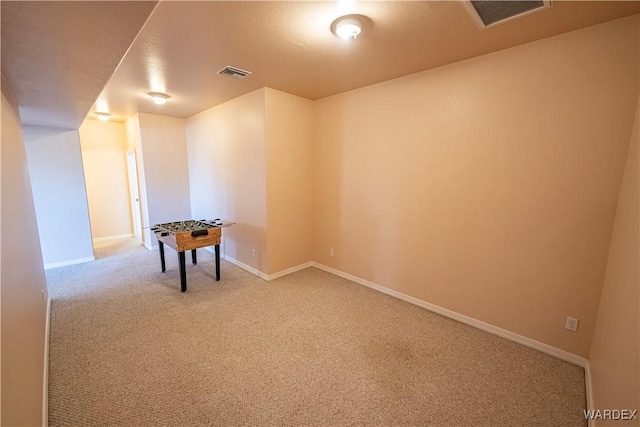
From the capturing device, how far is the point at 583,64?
2.03 metres

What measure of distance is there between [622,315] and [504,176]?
1301mm

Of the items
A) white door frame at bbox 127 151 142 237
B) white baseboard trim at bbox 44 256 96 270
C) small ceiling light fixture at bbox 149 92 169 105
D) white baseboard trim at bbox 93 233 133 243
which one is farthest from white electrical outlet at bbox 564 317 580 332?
white baseboard trim at bbox 93 233 133 243

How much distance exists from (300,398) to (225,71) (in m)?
3.13

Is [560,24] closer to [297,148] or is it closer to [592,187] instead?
[592,187]

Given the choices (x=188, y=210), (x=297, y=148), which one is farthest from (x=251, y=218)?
(x=188, y=210)

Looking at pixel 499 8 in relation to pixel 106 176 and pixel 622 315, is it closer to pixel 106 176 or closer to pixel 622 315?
pixel 622 315

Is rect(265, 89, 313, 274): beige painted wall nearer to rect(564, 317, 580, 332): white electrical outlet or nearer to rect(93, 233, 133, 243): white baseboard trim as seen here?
rect(564, 317, 580, 332): white electrical outlet

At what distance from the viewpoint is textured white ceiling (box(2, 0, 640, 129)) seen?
1.44 m

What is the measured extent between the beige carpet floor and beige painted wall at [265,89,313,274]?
0.80 metres

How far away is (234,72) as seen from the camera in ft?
9.69

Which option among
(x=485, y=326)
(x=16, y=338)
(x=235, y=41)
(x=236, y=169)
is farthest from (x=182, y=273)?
(x=485, y=326)

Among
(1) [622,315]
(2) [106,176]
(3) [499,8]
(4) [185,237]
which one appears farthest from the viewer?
(2) [106,176]

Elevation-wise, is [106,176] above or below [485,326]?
above

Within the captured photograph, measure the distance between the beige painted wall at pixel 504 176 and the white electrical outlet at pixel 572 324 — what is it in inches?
1.5
